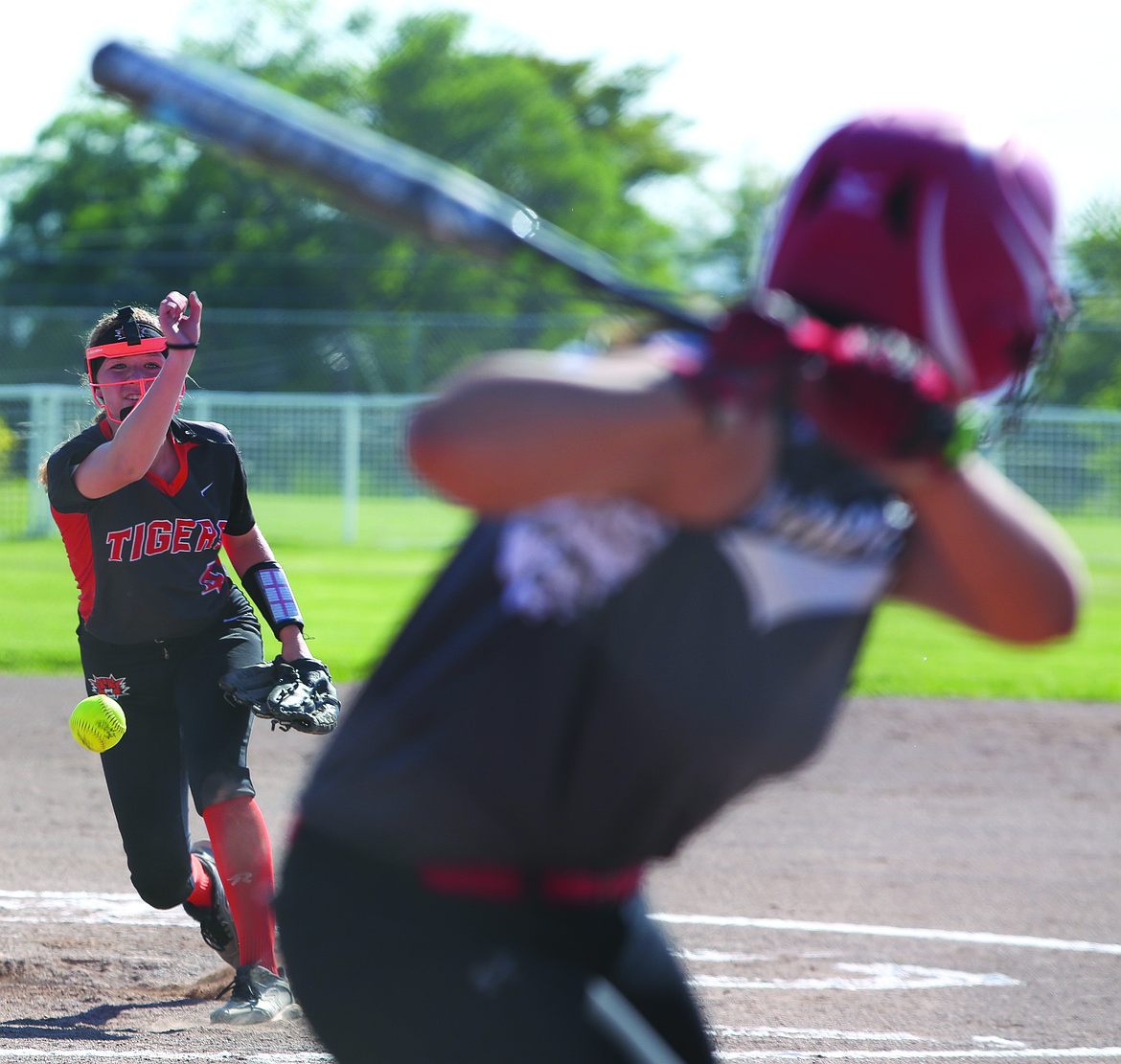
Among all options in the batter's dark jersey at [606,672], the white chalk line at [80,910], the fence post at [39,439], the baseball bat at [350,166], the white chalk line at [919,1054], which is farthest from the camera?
the fence post at [39,439]

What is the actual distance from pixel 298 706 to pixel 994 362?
274cm

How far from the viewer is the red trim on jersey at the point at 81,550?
4117mm

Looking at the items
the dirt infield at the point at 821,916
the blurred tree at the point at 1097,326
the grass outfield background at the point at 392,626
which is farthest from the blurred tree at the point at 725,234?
the dirt infield at the point at 821,916

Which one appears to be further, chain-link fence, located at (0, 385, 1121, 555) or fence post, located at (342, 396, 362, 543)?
fence post, located at (342, 396, 362, 543)

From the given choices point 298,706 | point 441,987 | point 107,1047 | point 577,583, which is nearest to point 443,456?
point 577,583

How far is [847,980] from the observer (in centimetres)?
452

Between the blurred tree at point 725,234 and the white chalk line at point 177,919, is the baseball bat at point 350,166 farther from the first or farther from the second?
the blurred tree at point 725,234

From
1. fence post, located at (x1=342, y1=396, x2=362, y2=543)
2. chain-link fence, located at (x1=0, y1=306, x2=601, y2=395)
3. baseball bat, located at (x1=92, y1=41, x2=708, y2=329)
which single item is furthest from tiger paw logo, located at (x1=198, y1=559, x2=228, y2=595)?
chain-link fence, located at (x1=0, y1=306, x2=601, y2=395)

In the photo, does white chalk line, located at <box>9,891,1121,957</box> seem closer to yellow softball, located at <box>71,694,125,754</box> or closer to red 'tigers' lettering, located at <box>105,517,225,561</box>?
yellow softball, located at <box>71,694,125,754</box>

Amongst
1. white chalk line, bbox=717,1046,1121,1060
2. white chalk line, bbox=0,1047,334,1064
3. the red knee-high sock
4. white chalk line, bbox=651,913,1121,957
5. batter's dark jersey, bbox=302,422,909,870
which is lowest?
white chalk line, bbox=651,913,1121,957

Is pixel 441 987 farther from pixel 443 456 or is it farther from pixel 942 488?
pixel 942 488

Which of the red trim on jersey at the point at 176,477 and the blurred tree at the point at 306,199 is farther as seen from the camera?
the blurred tree at the point at 306,199

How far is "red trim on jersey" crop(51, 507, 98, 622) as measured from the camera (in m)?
4.12

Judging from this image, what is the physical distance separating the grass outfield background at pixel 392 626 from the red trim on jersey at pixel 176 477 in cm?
100
